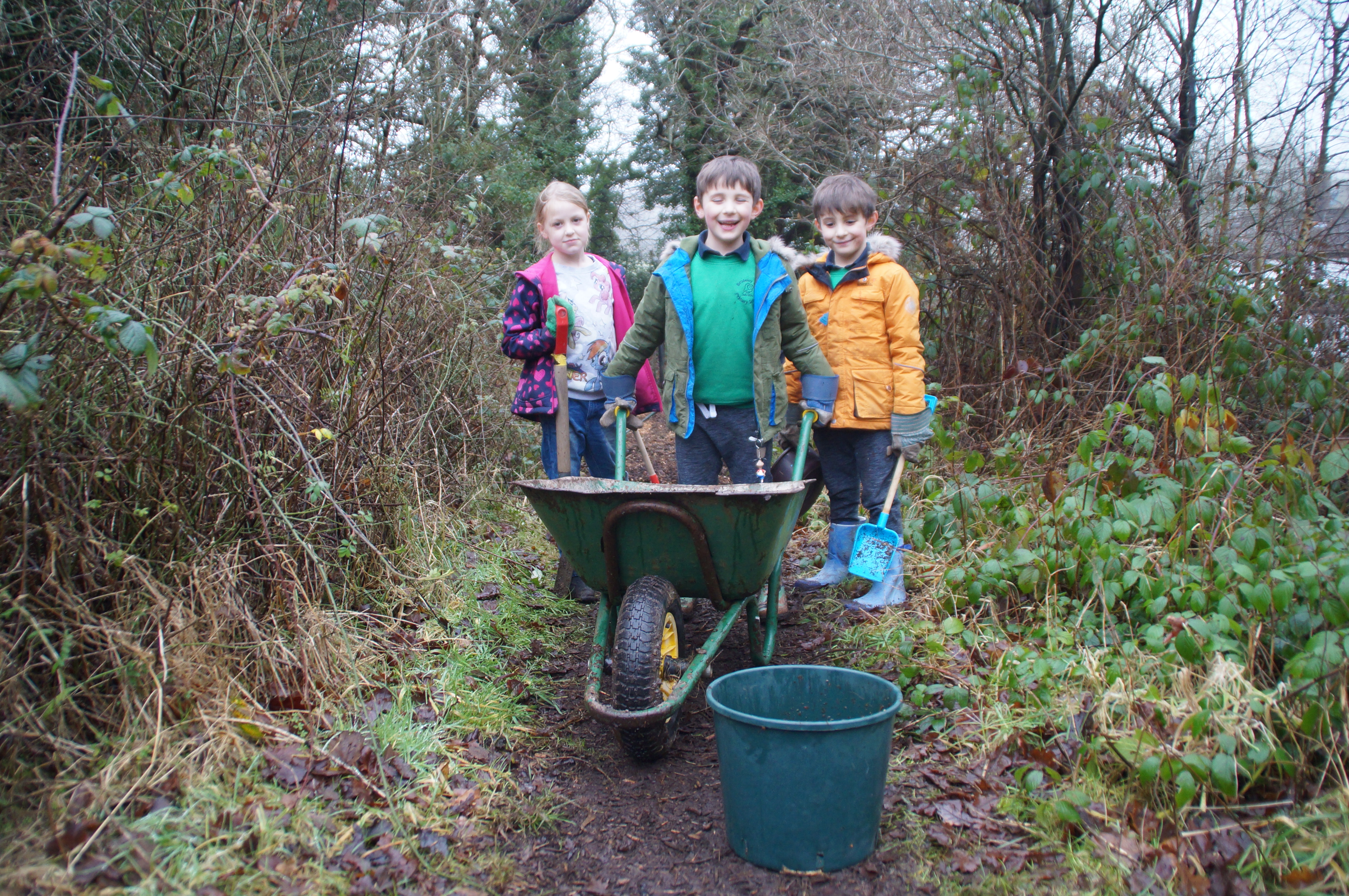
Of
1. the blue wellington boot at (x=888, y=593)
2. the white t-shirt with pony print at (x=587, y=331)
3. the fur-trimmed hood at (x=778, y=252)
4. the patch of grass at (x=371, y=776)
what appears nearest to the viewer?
the patch of grass at (x=371, y=776)

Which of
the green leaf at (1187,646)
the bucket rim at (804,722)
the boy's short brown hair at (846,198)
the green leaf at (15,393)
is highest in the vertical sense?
the boy's short brown hair at (846,198)

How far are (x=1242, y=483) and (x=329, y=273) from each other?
308cm

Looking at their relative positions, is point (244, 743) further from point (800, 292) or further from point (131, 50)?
point (131, 50)

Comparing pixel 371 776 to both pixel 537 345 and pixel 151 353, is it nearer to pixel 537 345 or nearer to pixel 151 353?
pixel 151 353

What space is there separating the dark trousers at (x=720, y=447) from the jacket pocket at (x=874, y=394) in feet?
1.57

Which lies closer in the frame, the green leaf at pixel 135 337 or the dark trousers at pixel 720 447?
the green leaf at pixel 135 337

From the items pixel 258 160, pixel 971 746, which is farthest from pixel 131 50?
pixel 971 746

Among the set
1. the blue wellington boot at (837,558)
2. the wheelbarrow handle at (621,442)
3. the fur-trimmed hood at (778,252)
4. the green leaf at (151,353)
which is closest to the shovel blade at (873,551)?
the blue wellington boot at (837,558)

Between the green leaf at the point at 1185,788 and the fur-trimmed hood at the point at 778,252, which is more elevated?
the fur-trimmed hood at the point at 778,252

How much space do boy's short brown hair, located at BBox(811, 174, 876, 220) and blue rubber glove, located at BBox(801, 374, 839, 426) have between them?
2.39ft

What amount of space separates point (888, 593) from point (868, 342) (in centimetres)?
107

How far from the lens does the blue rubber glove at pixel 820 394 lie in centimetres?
333

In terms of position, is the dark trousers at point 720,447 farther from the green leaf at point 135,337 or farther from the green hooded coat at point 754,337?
the green leaf at point 135,337

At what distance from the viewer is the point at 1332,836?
71.4 inches
